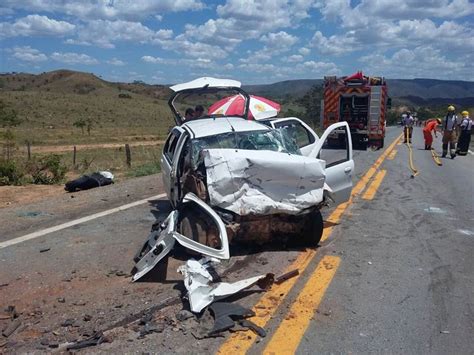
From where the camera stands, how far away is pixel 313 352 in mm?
3590

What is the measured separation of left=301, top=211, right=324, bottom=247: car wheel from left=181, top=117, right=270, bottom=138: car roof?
1.42 m

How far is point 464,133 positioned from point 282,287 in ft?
62.8

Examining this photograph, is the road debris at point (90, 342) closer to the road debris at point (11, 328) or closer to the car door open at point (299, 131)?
the road debris at point (11, 328)

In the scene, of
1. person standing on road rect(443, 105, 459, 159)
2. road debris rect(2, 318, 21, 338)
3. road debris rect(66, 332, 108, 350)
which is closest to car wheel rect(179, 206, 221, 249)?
road debris rect(66, 332, 108, 350)

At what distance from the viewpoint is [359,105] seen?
2372 centimetres

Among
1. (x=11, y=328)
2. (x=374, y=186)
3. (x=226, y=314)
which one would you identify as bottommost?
(x=374, y=186)

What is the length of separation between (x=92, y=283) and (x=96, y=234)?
1.97 meters

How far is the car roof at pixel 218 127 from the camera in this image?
261 inches

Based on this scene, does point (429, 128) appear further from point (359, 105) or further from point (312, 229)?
point (312, 229)

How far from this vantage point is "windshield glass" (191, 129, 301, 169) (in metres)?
6.28

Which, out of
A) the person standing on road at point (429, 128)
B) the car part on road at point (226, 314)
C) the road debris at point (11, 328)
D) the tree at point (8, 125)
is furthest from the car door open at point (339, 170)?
the person standing on road at point (429, 128)

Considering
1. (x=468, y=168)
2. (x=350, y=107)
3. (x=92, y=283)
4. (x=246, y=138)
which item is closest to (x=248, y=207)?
(x=246, y=138)

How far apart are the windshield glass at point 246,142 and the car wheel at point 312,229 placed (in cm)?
87

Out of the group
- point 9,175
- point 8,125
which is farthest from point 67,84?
point 9,175
